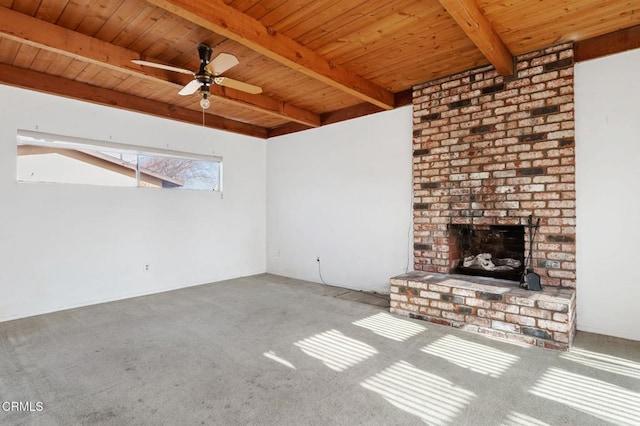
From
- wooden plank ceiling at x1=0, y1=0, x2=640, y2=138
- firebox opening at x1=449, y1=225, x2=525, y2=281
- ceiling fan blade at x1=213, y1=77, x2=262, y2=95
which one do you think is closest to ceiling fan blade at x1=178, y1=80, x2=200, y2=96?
ceiling fan blade at x1=213, y1=77, x2=262, y2=95

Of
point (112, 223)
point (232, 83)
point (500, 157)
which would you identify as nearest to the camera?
point (232, 83)

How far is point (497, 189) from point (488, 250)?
854mm

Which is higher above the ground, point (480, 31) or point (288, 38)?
point (288, 38)

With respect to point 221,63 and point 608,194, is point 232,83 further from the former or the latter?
point 608,194

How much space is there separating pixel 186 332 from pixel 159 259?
207 cm

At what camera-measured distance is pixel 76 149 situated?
4258 millimetres

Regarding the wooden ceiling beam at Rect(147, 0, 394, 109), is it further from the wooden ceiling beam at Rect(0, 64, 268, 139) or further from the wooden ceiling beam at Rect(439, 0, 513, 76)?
the wooden ceiling beam at Rect(0, 64, 268, 139)

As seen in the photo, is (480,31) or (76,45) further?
(76,45)

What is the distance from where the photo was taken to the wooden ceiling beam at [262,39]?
2.28m

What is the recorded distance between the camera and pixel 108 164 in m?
4.53

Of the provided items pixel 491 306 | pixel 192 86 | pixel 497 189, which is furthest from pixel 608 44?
pixel 192 86

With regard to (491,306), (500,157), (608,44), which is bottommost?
(491,306)

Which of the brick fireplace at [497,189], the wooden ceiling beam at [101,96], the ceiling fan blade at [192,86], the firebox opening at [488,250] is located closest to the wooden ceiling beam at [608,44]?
the brick fireplace at [497,189]

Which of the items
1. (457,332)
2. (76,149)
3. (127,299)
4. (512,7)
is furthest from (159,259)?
(512,7)
